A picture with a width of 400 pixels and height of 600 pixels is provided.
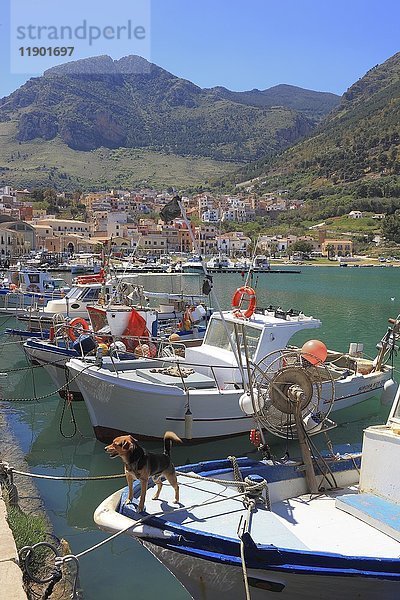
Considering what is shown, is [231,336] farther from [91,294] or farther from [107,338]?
[91,294]

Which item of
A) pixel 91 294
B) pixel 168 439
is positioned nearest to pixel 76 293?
pixel 91 294

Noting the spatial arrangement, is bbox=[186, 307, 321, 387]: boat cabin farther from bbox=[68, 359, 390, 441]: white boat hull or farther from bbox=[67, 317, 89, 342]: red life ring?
bbox=[67, 317, 89, 342]: red life ring

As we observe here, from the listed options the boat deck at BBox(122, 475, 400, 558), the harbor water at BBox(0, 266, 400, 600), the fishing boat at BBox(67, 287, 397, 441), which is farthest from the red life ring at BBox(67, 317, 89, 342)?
the boat deck at BBox(122, 475, 400, 558)

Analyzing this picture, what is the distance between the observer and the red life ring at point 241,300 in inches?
500

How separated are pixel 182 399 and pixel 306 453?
3.98m

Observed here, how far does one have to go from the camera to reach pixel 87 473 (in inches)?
444

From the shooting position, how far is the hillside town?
103562 millimetres

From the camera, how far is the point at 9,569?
19.1 ft

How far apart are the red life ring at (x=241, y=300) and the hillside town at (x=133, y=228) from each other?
6680 centimetres

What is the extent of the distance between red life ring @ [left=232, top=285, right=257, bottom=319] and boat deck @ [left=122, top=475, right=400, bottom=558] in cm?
590

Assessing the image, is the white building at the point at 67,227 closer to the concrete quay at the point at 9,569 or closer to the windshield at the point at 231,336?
the windshield at the point at 231,336

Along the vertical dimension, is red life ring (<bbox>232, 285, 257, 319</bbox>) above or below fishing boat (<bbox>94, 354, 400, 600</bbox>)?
above

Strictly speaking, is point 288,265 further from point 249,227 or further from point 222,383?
point 222,383

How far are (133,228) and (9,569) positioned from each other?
122718mm
